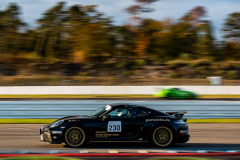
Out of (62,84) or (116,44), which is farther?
(116,44)

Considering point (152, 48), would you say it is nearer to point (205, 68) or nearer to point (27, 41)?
point (205, 68)

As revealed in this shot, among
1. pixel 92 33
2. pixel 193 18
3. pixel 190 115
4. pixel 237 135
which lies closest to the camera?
pixel 237 135

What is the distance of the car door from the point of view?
669 centimetres

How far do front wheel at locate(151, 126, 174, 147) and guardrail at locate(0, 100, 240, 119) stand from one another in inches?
252

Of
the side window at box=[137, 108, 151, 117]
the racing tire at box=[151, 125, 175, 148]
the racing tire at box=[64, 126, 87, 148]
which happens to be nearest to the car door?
the side window at box=[137, 108, 151, 117]

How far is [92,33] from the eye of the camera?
43.8m

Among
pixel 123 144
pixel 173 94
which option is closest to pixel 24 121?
pixel 123 144

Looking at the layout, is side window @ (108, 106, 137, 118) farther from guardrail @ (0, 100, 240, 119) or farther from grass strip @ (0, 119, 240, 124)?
guardrail @ (0, 100, 240, 119)

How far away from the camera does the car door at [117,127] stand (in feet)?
21.9

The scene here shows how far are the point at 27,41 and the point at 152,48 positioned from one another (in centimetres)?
2205

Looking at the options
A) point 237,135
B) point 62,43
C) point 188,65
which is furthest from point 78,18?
point 237,135

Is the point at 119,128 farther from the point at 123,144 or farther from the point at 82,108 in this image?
the point at 82,108

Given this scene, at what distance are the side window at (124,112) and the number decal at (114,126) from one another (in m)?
0.18

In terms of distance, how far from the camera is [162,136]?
6930 mm
